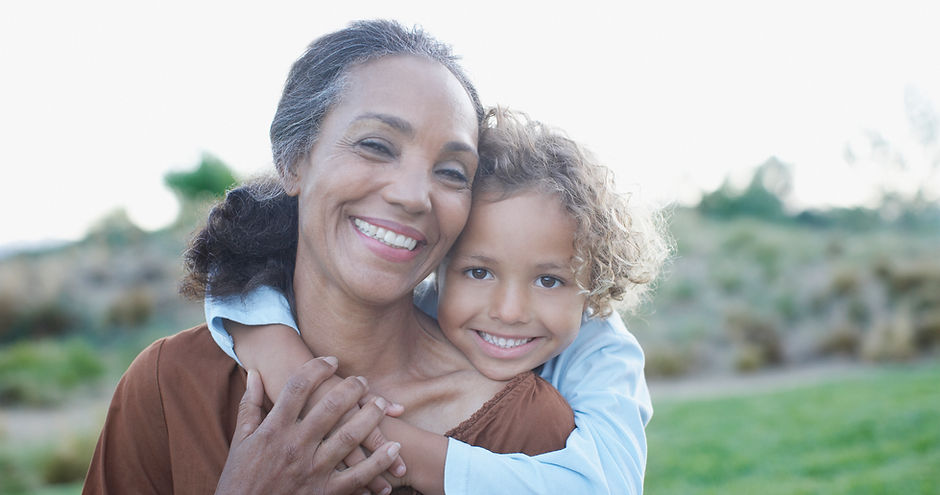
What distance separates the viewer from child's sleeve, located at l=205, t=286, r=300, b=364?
2.33m

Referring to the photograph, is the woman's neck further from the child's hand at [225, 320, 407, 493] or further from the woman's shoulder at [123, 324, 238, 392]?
the woman's shoulder at [123, 324, 238, 392]

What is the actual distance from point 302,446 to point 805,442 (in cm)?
735

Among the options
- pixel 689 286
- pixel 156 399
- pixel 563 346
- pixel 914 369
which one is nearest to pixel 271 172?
pixel 156 399

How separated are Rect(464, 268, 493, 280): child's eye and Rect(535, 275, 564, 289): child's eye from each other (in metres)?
0.17

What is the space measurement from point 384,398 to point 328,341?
28cm

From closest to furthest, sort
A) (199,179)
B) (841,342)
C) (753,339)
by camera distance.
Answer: (841,342) < (753,339) < (199,179)

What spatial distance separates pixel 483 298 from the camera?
2.57 meters

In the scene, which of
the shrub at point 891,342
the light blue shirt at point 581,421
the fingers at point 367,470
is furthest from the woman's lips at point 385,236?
the shrub at point 891,342

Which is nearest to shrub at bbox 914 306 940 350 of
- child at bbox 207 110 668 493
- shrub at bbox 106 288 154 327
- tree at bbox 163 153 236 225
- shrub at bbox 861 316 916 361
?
shrub at bbox 861 316 916 361

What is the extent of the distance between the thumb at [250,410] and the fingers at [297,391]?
6 centimetres

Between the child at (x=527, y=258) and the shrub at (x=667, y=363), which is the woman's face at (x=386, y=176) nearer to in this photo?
the child at (x=527, y=258)

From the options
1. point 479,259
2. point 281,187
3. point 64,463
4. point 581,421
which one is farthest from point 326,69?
point 64,463

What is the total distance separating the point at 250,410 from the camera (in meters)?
2.15

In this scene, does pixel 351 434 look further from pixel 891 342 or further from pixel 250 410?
pixel 891 342
